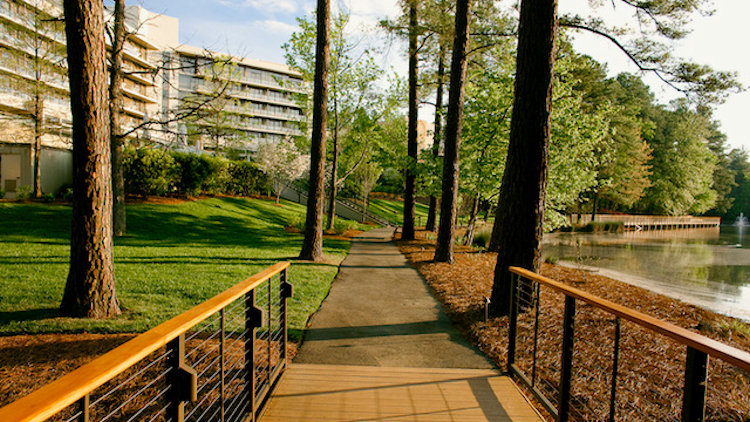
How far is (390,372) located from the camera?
154 inches

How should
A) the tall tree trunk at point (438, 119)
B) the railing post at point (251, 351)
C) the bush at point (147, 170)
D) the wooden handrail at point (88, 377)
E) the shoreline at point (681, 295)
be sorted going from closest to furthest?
the wooden handrail at point (88, 377), the railing post at point (251, 351), the shoreline at point (681, 295), the tall tree trunk at point (438, 119), the bush at point (147, 170)

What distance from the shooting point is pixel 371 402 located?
10.7 ft

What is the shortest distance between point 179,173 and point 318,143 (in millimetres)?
12202

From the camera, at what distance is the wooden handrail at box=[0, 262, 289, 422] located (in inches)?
39.2

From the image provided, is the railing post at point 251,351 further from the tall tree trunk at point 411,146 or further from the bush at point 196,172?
the bush at point 196,172

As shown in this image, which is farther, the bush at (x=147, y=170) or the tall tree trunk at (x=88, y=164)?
the bush at (x=147, y=170)

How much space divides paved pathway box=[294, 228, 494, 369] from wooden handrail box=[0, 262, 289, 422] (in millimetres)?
2632

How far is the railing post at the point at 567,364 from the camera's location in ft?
9.43

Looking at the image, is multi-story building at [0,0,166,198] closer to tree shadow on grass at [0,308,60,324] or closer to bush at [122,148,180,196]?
bush at [122,148,180,196]

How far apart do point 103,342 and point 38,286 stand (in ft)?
10.9

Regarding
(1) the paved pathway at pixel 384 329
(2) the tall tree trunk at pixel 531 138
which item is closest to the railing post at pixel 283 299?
(1) the paved pathway at pixel 384 329

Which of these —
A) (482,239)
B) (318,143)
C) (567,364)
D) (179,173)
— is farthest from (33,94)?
(567,364)

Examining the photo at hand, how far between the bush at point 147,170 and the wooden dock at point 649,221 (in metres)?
29.9

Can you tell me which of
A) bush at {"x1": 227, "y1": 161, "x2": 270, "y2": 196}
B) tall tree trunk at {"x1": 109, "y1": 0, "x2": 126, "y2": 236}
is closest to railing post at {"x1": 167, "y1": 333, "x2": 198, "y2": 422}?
tall tree trunk at {"x1": 109, "y1": 0, "x2": 126, "y2": 236}
